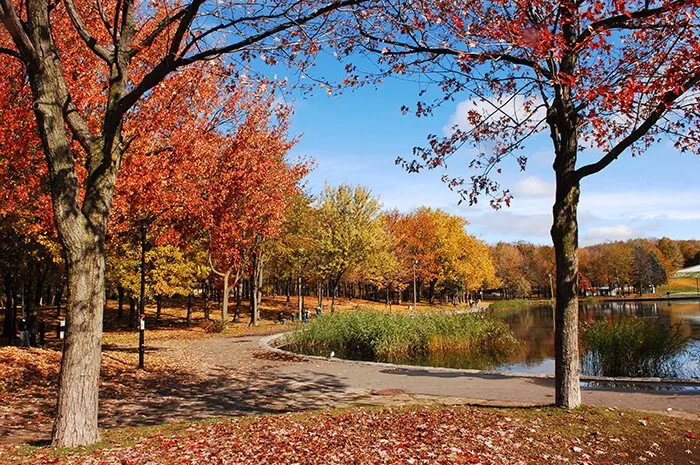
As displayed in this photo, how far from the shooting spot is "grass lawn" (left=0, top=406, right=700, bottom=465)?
5254 millimetres

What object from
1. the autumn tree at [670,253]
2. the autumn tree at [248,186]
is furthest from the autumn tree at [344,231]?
the autumn tree at [670,253]

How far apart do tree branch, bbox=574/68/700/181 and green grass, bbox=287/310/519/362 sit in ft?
35.8

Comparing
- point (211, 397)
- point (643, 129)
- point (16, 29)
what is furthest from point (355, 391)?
point (16, 29)

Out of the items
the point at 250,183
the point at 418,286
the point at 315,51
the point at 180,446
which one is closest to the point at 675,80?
the point at 315,51

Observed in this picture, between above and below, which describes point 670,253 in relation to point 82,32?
above

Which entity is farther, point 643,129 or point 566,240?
point 566,240

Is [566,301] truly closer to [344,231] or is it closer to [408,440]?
[408,440]

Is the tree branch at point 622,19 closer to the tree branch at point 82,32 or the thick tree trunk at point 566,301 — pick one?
the thick tree trunk at point 566,301

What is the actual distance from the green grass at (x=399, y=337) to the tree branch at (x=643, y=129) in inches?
429

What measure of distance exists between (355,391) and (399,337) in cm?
727

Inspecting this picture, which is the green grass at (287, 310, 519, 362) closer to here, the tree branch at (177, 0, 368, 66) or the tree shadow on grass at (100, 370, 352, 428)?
the tree shadow on grass at (100, 370, 352, 428)

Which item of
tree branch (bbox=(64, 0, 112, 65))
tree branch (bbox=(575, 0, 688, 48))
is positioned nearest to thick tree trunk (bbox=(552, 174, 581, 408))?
tree branch (bbox=(575, 0, 688, 48))

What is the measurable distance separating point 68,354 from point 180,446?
1.61 metres

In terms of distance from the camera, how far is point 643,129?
21.8 ft
